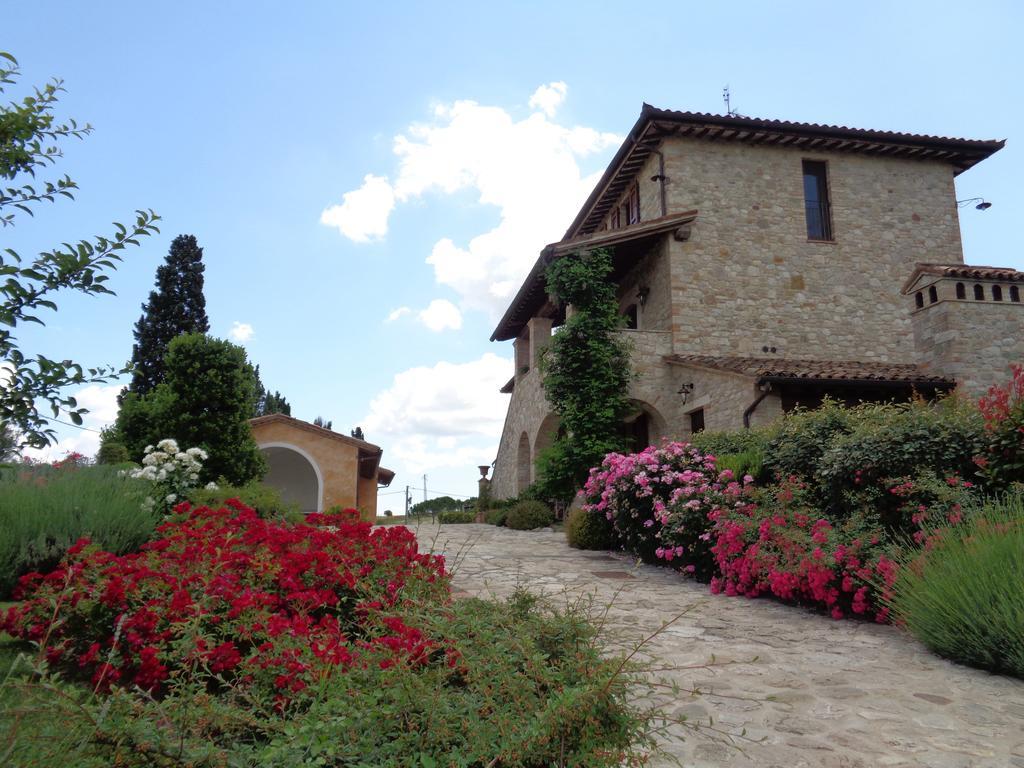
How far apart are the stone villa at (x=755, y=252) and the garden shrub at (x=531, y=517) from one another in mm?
1938

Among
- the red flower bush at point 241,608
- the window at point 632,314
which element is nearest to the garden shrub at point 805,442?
the red flower bush at point 241,608

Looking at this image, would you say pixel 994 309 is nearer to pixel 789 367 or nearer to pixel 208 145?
pixel 789 367

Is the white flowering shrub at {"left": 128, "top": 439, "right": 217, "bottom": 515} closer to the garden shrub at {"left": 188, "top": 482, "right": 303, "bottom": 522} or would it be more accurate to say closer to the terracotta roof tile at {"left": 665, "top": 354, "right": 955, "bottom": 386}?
the garden shrub at {"left": 188, "top": 482, "right": 303, "bottom": 522}

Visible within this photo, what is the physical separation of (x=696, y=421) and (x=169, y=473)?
929cm

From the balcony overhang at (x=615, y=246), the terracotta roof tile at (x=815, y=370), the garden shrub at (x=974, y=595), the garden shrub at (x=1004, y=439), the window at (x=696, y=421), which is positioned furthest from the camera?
the balcony overhang at (x=615, y=246)

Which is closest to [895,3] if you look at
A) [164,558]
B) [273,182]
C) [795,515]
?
[795,515]

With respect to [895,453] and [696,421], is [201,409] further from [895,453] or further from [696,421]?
[895,453]

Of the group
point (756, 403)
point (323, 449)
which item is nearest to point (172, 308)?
point (323, 449)

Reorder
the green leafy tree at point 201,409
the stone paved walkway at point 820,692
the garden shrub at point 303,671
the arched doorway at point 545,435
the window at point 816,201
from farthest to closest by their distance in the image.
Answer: the window at point 816,201
the arched doorway at point 545,435
the green leafy tree at point 201,409
the stone paved walkway at point 820,692
the garden shrub at point 303,671

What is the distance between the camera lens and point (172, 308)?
2228 cm

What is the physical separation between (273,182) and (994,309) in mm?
10943

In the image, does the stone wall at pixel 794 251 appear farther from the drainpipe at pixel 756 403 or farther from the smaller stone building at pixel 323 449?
the smaller stone building at pixel 323 449

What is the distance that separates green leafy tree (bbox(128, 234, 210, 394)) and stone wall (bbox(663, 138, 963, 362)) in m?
16.5

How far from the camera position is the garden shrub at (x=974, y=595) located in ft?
12.0
